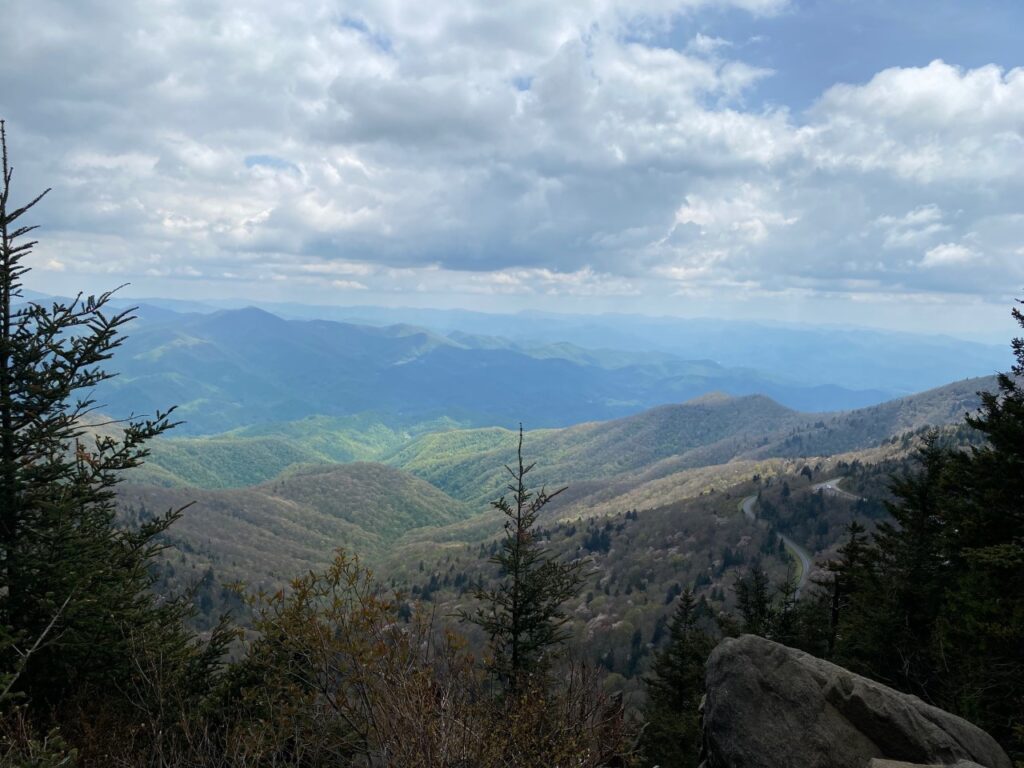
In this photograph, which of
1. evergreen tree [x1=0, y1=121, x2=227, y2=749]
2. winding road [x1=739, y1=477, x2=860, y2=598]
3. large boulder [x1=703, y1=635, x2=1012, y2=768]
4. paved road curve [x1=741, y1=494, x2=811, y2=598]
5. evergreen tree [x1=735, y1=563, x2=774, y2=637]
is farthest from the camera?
paved road curve [x1=741, y1=494, x2=811, y2=598]

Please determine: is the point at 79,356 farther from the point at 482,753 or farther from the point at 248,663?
the point at 482,753

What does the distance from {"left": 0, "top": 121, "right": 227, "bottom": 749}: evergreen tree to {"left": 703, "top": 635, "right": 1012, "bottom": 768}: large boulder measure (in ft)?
41.4

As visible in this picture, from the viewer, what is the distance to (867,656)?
83.2 feet

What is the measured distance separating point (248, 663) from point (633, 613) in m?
141

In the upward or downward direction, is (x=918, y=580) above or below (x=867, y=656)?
above

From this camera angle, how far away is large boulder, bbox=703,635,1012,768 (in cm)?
1156

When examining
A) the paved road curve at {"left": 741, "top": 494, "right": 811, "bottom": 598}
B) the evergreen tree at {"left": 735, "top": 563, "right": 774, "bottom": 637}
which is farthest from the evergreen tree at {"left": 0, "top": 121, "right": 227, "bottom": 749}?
the paved road curve at {"left": 741, "top": 494, "right": 811, "bottom": 598}

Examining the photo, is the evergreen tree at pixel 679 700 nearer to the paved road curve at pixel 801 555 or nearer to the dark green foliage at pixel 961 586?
the dark green foliage at pixel 961 586

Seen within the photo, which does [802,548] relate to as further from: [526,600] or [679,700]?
[526,600]

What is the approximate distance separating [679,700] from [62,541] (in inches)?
1212

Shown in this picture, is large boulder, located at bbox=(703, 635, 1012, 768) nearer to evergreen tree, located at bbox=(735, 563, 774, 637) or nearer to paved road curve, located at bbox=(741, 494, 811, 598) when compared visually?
evergreen tree, located at bbox=(735, 563, 774, 637)

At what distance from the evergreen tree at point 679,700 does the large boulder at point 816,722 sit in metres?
10.5

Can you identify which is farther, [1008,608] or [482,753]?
[1008,608]

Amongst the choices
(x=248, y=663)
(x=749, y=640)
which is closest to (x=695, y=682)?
(x=749, y=640)
